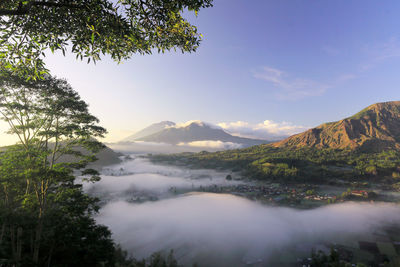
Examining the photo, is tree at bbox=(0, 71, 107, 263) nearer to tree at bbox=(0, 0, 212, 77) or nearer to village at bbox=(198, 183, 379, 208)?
tree at bbox=(0, 0, 212, 77)

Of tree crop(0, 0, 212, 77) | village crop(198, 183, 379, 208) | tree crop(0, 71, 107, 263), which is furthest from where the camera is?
village crop(198, 183, 379, 208)

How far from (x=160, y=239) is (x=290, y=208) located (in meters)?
105

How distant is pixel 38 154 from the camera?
14.1m

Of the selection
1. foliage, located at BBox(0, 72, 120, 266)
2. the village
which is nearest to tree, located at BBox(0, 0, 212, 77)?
foliage, located at BBox(0, 72, 120, 266)

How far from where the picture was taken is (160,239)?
118688 mm

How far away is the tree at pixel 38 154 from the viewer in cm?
1396

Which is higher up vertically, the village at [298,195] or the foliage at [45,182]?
the foliage at [45,182]

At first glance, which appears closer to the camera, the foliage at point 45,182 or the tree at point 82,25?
the tree at point 82,25

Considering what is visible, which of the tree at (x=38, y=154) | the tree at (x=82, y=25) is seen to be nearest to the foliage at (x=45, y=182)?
the tree at (x=38, y=154)

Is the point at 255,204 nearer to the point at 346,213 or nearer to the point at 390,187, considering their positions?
the point at 346,213

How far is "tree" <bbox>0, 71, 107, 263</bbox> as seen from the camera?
1396 centimetres

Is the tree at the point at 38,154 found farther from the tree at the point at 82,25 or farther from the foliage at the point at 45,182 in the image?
the tree at the point at 82,25

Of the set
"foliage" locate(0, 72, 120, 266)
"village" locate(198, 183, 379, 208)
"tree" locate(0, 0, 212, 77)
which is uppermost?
"tree" locate(0, 0, 212, 77)

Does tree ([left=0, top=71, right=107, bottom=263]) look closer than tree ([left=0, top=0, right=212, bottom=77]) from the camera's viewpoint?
No
